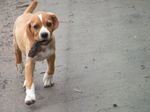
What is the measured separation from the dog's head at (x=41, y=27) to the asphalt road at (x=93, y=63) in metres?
0.99

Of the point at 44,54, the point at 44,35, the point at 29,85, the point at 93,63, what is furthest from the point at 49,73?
the point at 93,63

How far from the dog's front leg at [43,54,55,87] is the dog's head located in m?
0.51

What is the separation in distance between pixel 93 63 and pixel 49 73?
1.05 m

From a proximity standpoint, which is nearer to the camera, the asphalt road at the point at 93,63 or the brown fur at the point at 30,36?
the brown fur at the point at 30,36

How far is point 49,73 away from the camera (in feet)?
20.5

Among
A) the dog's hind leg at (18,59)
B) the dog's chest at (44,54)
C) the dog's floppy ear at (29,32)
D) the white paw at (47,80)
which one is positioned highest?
the dog's floppy ear at (29,32)

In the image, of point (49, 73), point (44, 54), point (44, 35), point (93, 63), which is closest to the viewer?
point (44, 35)

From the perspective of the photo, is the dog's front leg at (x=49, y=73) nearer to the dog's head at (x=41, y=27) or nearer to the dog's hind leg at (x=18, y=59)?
the dog's head at (x=41, y=27)

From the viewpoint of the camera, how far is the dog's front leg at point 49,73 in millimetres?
6121

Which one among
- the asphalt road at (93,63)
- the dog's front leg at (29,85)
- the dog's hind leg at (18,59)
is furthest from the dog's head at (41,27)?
the dog's hind leg at (18,59)

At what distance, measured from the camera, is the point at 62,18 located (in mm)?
9414

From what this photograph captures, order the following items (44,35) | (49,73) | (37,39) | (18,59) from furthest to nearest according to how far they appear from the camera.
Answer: (18,59) → (49,73) → (37,39) → (44,35)

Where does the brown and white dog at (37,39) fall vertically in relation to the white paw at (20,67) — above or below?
above

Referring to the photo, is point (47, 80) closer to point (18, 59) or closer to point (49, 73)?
point (49, 73)
